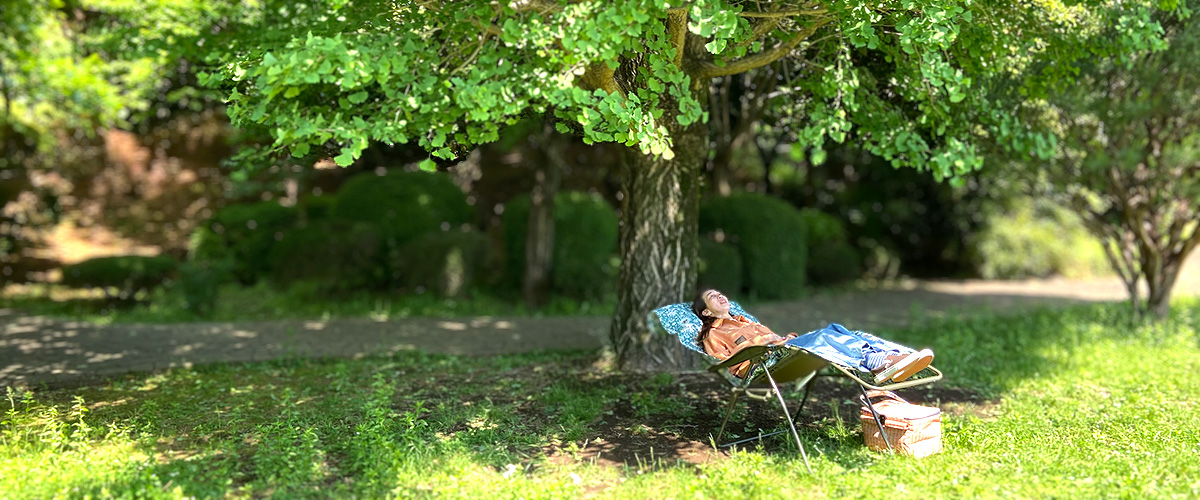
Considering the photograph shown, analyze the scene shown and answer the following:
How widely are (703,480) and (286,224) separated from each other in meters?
8.96

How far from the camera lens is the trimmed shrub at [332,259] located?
1013 centimetres

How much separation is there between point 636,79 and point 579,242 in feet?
16.4

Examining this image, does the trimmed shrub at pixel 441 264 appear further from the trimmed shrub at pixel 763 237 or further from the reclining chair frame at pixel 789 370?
the reclining chair frame at pixel 789 370

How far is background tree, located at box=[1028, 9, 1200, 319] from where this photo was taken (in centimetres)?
715

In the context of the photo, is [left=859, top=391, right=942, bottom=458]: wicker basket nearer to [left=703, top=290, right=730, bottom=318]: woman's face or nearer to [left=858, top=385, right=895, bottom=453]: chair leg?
[left=858, top=385, right=895, bottom=453]: chair leg

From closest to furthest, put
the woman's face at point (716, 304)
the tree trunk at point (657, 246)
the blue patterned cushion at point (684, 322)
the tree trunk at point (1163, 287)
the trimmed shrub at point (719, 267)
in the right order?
the woman's face at point (716, 304) < the blue patterned cushion at point (684, 322) < the tree trunk at point (657, 246) < the tree trunk at point (1163, 287) < the trimmed shrub at point (719, 267)

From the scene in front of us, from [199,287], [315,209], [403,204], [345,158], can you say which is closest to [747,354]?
[345,158]

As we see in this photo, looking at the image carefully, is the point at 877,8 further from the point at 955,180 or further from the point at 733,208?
the point at 733,208

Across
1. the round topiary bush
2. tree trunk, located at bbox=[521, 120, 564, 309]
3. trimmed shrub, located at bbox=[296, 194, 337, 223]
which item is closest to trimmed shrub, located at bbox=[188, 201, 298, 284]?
trimmed shrub, located at bbox=[296, 194, 337, 223]

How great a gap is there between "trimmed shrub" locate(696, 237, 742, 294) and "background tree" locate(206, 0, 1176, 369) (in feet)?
12.0

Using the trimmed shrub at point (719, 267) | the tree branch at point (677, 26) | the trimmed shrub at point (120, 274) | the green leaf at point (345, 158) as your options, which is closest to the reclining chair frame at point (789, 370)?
the tree branch at point (677, 26)

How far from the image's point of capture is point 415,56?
4254 millimetres

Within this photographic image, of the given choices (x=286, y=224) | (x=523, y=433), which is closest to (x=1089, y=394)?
(x=523, y=433)

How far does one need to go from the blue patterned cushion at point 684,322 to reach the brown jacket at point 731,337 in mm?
77
